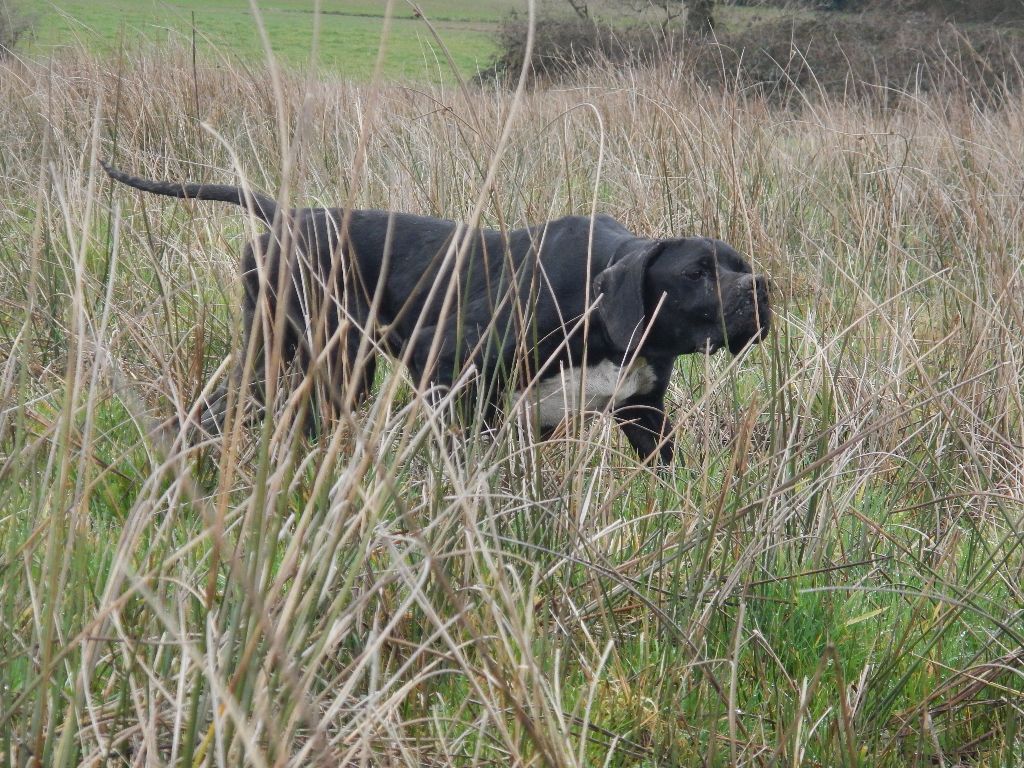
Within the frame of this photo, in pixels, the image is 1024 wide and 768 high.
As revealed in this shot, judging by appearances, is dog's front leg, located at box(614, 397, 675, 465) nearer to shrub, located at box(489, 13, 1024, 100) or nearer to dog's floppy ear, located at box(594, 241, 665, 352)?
dog's floppy ear, located at box(594, 241, 665, 352)

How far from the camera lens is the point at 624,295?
3.16 meters

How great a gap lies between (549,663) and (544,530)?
33cm

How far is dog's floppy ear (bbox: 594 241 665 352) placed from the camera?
3.14m

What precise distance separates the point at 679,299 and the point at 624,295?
181mm

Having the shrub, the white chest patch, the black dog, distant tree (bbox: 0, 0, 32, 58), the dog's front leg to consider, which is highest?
the shrub

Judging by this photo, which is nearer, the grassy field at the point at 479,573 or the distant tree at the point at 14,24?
the grassy field at the point at 479,573

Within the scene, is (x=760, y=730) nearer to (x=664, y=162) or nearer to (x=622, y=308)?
(x=622, y=308)

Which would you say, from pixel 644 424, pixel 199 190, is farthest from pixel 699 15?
pixel 199 190

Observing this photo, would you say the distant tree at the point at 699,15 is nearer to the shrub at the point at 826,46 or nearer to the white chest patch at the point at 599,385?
the shrub at the point at 826,46

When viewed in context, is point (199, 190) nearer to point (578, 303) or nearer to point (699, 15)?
point (578, 303)

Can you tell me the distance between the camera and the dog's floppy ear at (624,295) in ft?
10.3

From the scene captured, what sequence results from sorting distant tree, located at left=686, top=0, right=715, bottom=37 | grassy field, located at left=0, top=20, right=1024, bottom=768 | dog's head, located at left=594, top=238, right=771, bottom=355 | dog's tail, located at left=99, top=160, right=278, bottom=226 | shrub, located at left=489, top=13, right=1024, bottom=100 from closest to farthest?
grassy field, located at left=0, top=20, right=1024, bottom=768
dog's tail, located at left=99, top=160, right=278, bottom=226
dog's head, located at left=594, top=238, right=771, bottom=355
distant tree, located at left=686, top=0, right=715, bottom=37
shrub, located at left=489, top=13, right=1024, bottom=100

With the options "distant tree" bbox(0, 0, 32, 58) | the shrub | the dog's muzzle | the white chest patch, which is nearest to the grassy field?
the white chest patch

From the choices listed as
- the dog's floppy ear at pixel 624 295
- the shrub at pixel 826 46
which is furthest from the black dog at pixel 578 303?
the shrub at pixel 826 46
